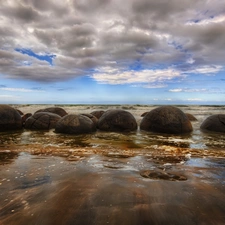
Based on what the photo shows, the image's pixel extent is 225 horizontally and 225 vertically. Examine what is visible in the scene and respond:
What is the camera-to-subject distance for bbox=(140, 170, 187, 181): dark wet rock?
3.37 metres

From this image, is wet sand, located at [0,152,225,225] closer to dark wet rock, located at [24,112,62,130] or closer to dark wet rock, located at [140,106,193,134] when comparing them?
dark wet rock, located at [140,106,193,134]

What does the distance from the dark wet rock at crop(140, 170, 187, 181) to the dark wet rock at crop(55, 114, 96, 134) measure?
5872 mm

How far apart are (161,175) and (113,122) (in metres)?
6.68

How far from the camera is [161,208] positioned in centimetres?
229

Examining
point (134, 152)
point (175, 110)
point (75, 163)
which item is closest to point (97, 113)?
point (175, 110)

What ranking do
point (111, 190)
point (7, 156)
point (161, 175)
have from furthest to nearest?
point (7, 156)
point (161, 175)
point (111, 190)

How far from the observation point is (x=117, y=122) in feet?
33.3

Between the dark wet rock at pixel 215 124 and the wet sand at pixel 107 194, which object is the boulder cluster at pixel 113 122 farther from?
the wet sand at pixel 107 194

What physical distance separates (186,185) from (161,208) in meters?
0.91

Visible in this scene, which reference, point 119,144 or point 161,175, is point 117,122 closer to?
point 119,144

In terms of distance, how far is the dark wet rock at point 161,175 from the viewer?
11.1ft

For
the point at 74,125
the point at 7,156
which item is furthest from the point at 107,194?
the point at 74,125

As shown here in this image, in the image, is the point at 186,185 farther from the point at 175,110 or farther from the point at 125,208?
the point at 175,110

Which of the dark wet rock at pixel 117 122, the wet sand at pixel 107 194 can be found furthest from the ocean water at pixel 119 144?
the dark wet rock at pixel 117 122
